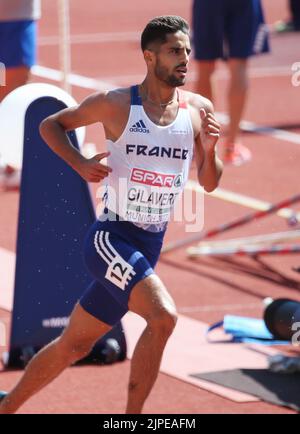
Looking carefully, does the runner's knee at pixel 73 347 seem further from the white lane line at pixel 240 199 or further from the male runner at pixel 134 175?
the white lane line at pixel 240 199

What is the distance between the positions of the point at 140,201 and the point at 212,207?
16.2 ft

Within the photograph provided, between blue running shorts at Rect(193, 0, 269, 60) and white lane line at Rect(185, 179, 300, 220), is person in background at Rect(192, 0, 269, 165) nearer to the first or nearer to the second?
blue running shorts at Rect(193, 0, 269, 60)

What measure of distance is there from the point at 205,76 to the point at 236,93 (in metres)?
0.32

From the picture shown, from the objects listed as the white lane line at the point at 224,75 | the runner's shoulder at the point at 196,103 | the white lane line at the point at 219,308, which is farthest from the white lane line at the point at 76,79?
the runner's shoulder at the point at 196,103

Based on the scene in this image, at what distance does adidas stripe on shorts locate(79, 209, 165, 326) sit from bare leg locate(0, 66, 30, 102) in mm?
4717

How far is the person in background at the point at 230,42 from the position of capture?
11.9m

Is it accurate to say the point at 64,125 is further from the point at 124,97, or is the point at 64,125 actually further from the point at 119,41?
the point at 119,41

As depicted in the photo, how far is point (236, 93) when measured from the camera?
1210 cm

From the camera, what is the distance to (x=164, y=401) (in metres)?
6.96

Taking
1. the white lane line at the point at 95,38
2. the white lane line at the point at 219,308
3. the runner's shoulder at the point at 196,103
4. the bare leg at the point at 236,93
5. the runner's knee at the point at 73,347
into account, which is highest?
the runner's shoulder at the point at 196,103

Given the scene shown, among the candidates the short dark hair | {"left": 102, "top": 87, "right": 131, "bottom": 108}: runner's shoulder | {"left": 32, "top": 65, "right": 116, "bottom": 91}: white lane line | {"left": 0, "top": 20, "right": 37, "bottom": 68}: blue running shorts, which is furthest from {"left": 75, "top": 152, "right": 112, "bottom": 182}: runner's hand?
{"left": 32, "top": 65, "right": 116, "bottom": 91}: white lane line

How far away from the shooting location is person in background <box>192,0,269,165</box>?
1191cm

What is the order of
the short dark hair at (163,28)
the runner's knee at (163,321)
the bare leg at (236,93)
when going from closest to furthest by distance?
the runner's knee at (163,321) < the short dark hair at (163,28) < the bare leg at (236,93)
